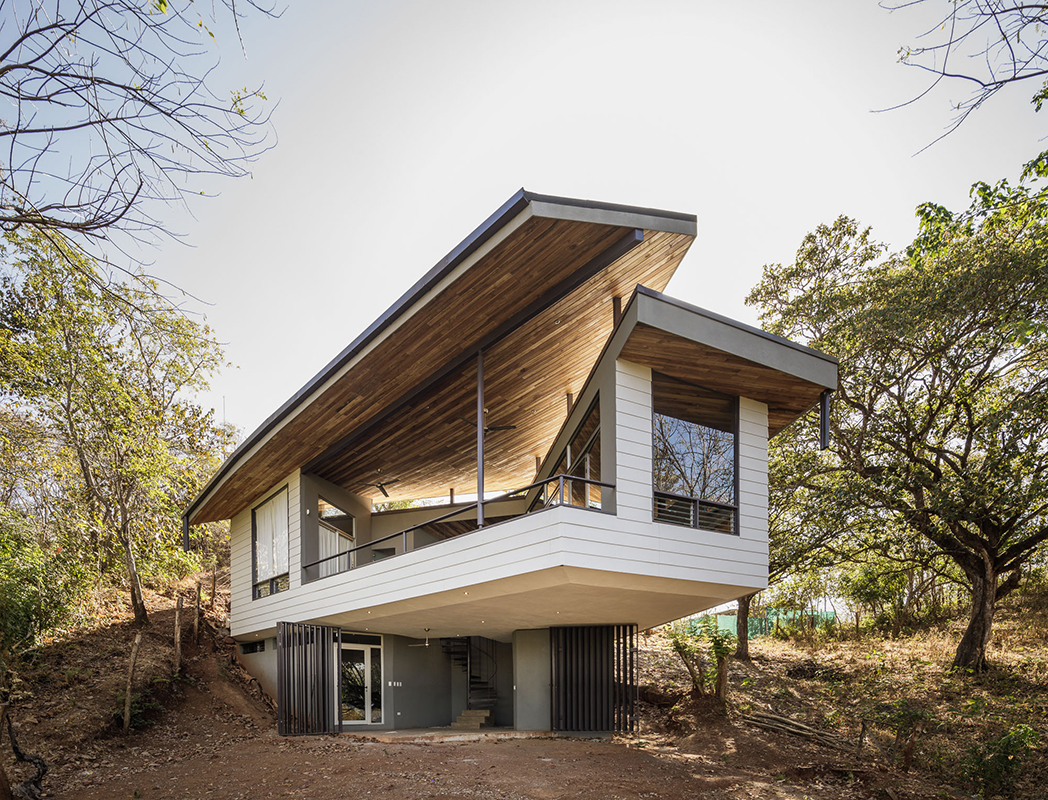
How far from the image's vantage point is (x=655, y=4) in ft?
21.6

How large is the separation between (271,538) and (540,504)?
6.45m

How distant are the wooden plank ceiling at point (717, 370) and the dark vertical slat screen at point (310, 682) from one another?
8621mm

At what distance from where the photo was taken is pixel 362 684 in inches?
560

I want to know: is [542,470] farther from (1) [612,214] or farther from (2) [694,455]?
(1) [612,214]

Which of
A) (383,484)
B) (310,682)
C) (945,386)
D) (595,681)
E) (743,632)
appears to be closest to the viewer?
(595,681)

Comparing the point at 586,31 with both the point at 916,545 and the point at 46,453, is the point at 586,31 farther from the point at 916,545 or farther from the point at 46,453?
the point at 46,453

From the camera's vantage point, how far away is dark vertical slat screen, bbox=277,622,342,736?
1301cm

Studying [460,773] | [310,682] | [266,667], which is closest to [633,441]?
[460,773]

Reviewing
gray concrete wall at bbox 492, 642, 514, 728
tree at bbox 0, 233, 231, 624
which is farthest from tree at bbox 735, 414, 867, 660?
tree at bbox 0, 233, 231, 624

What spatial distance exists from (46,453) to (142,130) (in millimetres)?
13742

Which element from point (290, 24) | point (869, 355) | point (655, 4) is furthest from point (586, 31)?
point (869, 355)

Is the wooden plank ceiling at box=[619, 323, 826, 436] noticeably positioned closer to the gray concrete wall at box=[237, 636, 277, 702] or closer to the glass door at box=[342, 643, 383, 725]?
the glass door at box=[342, 643, 383, 725]

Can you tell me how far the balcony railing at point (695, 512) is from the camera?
8875mm

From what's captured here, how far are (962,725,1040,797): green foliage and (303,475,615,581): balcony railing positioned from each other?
238 inches
